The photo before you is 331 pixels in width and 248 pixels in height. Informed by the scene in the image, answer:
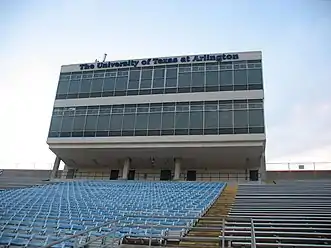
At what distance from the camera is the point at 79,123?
20.2 metres

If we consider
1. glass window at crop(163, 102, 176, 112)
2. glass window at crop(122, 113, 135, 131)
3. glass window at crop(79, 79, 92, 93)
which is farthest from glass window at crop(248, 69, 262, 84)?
glass window at crop(79, 79, 92, 93)

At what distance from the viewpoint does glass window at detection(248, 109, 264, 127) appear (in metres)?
17.4

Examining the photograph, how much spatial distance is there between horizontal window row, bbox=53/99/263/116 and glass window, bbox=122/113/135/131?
0.35m

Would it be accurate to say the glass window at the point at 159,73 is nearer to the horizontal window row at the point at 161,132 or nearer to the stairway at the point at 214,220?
the horizontal window row at the point at 161,132

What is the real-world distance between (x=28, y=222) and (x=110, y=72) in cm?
1470

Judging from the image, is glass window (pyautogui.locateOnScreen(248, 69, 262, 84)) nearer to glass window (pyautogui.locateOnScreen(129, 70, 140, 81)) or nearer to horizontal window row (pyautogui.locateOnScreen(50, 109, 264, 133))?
horizontal window row (pyautogui.locateOnScreen(50, 109, 264, 133))

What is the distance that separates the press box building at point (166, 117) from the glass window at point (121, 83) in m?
0.07

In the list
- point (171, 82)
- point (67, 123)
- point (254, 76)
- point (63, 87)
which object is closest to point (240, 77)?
point (254, 76)

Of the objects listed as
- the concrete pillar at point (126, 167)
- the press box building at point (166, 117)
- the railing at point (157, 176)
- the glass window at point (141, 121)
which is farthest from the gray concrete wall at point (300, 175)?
the concrete pillar at point (126, 167)

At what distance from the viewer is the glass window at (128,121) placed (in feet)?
63.3

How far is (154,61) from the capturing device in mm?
20734

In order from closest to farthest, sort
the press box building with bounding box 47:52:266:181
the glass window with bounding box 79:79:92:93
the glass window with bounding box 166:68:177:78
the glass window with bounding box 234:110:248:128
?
the glass window with bounding box 234:110:248:128, the press box building with bounding box 47:52:266:181, the glass window with bounding box 166:68:177:78, the glass window with bounding box 79:79:92:93

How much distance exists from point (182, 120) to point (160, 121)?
141cm

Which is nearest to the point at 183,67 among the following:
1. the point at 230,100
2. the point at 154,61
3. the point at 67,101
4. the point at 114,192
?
the point at 154,61
